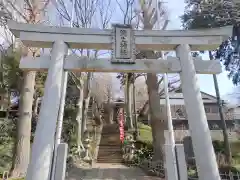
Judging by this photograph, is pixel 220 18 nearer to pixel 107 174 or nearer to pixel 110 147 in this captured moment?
pixel 107 174

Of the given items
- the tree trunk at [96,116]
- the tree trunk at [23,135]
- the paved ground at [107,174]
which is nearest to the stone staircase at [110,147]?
the tree trunk at [96,116]

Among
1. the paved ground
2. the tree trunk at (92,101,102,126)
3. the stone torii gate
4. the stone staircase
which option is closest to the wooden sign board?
the stone torii gate

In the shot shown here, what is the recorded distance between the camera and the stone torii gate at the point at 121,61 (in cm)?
480

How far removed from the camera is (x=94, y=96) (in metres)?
25.9

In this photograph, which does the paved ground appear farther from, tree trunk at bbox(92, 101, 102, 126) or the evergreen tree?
tree trunk at bbox(92, 101, 102, 126)

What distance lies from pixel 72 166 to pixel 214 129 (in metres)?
15.9

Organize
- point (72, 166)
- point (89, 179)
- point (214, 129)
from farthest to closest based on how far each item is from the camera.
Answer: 1. point (214, 129)
2. point (72, 166)
3. point (89, 179)

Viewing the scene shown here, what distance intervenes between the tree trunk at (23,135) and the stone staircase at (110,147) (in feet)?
24.1

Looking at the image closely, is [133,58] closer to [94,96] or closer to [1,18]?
[1,18]

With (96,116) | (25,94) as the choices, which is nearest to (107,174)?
(25,94)

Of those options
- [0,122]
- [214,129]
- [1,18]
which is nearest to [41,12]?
[1,18]

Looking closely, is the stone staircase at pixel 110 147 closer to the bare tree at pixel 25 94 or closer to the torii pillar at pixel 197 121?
the bare tree at pixel 25 94

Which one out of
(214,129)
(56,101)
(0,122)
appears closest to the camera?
(56,101)

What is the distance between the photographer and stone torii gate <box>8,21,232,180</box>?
480 cm
